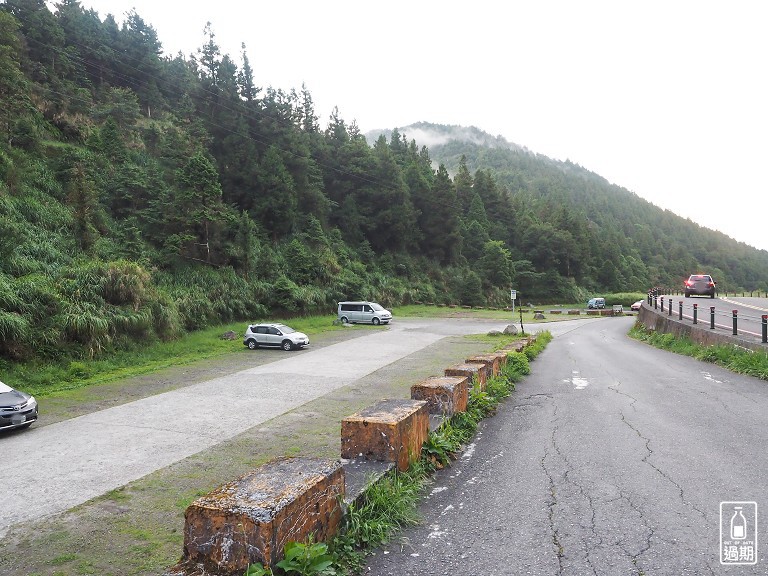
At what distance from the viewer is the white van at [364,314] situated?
3616cm

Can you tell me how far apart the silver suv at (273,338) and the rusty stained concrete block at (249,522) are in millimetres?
21076

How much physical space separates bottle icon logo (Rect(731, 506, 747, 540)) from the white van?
106 feet

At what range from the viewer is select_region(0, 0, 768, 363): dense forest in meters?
20.0

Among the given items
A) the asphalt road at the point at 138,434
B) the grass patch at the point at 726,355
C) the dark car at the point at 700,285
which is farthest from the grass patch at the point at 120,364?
the dark car at the point at 700,285

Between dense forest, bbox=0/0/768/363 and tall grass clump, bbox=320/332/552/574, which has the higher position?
dense forest, bbox=0/0/768/363

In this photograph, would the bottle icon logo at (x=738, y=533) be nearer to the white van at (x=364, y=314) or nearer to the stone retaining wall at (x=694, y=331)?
the stone retaining wall at (x=694, y=331)

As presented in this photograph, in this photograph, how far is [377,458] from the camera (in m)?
4.29

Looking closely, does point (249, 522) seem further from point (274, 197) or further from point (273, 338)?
point (274, 197)

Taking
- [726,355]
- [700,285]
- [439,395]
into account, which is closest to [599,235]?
[700,285]

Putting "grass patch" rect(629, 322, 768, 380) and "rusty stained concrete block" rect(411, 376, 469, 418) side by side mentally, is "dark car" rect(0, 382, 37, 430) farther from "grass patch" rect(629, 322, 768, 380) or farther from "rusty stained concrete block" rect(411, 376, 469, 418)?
"grass patch" rect(629, 322, 768, 380)

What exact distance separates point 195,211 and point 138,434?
23327 millimetres

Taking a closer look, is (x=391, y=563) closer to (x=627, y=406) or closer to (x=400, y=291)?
(x=627, y=406)

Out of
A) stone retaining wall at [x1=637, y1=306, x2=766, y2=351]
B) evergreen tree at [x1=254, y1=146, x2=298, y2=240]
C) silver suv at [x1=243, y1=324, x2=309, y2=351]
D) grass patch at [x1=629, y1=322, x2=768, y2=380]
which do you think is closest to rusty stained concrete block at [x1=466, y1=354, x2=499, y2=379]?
grass patch at [x1=629, y1=322, x2=768, y2=380]

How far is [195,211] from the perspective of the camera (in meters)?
29.9
